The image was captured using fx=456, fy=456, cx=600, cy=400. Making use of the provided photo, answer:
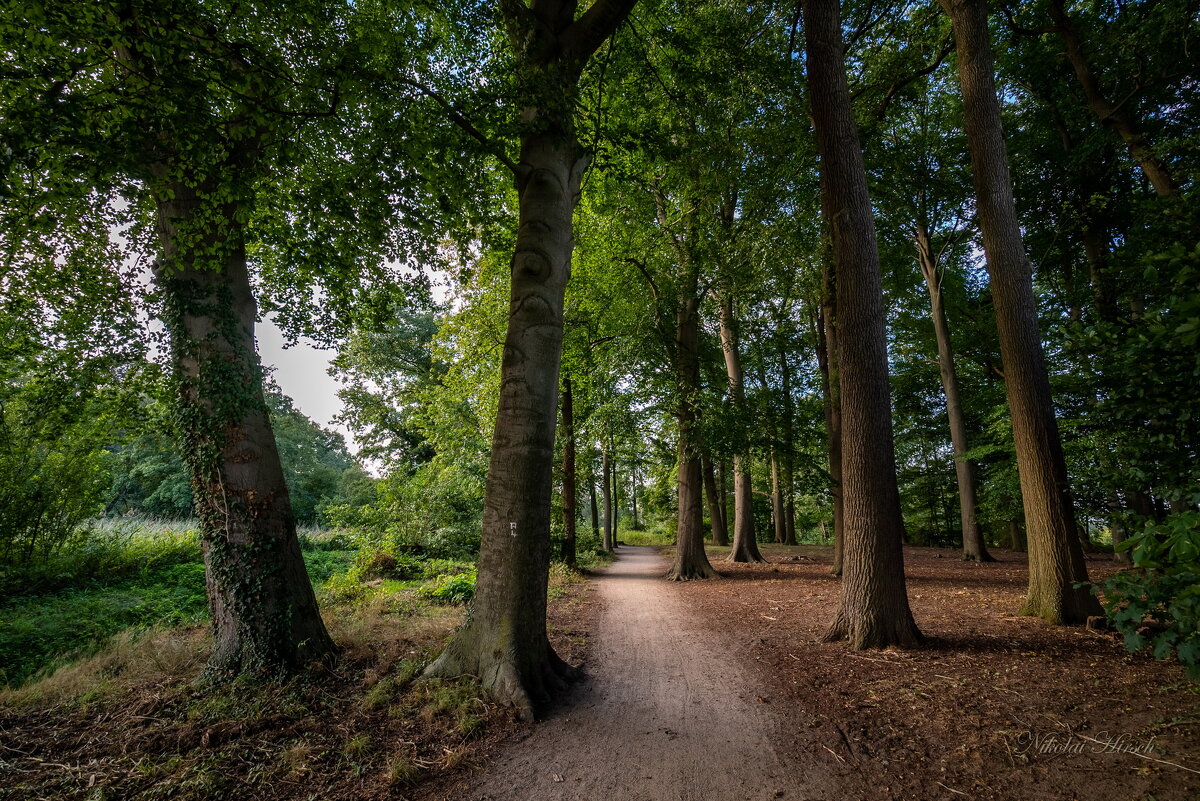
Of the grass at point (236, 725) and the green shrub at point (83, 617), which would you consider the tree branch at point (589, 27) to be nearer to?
the grass at point (236, 725)

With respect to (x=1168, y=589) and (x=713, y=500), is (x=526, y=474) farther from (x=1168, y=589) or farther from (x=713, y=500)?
(x=713, y=500)

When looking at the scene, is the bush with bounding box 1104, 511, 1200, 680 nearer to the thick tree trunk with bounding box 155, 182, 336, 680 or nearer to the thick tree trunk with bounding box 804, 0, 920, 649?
the thick tree trunk with bounding box 804, 0, 920, 649

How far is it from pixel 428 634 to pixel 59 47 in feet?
21.9

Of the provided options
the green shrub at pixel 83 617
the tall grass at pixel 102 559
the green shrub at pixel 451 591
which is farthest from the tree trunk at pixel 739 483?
the tall grass at pixel 102 559

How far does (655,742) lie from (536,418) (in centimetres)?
291

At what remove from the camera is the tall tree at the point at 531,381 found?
4.33 metres

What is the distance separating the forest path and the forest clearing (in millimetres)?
37

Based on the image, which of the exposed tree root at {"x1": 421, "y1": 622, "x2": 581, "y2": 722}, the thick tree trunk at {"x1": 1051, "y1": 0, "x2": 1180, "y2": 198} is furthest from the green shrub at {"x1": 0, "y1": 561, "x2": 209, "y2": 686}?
the thick tree trunk at {"x1": 1051, "y1": 0, "x2": 1180, "y2": 198}

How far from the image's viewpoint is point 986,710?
3.60 metres

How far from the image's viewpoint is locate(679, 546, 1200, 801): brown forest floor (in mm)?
2768

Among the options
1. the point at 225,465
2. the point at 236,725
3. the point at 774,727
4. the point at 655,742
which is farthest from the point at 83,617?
the point at 774,727

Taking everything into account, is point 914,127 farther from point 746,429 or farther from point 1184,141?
point 746,429

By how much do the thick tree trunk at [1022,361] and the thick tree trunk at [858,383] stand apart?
201 cm

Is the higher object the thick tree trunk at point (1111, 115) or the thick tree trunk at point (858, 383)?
the thick tree trunk at point (1111, 115)
